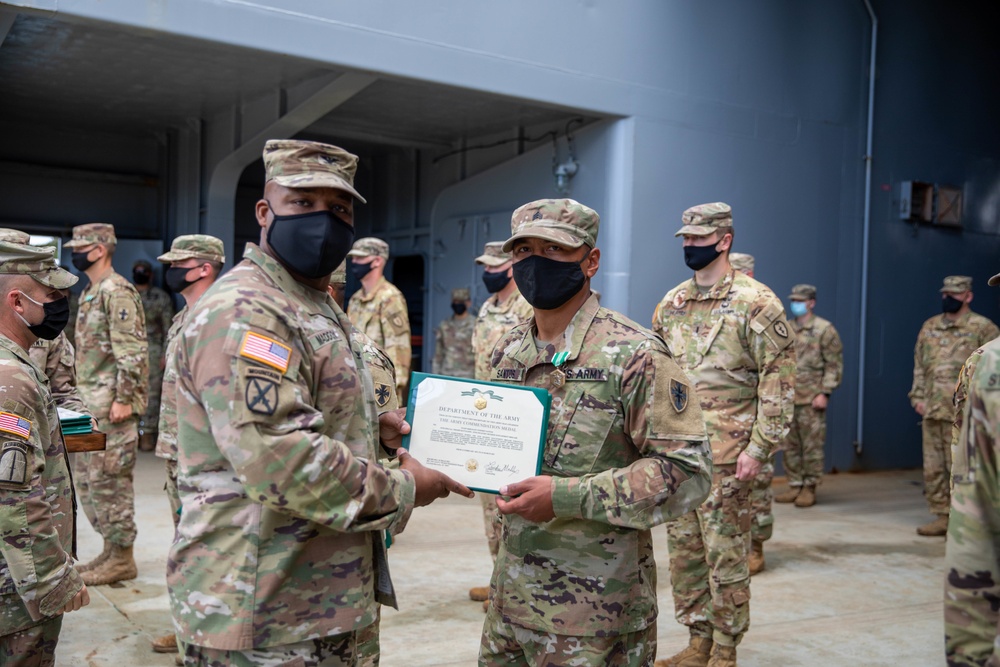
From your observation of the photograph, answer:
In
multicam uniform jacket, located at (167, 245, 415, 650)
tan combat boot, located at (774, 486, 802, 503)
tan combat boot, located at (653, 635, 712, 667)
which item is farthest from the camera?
tan combat boot, located at (774, 486, 802, 503)

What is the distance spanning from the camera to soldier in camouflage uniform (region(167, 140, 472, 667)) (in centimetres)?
186

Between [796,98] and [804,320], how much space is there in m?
2.40

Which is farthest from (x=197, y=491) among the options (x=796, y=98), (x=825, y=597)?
(x=796, y=98)

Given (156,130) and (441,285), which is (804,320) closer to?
(441,285)

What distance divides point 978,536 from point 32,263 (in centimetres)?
278

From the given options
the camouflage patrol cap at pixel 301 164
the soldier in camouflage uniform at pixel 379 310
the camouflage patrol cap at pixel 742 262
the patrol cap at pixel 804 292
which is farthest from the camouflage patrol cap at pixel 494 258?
the camouflage patrol cap at pixel 301 164

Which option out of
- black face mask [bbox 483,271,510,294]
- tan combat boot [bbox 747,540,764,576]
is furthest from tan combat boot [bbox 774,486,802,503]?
black face mask [bbox 483,271,510,294]

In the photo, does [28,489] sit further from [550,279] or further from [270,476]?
[550,279]

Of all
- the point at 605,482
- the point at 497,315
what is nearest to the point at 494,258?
the point at 497,315

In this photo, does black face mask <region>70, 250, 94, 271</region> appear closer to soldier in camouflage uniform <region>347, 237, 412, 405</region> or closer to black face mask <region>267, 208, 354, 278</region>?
soldier in camouflage uniform <region>347, 237, 412, 405</region>

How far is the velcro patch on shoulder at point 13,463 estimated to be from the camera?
253cm

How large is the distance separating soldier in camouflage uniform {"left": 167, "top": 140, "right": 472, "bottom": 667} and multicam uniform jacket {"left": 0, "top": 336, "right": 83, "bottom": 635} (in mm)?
781

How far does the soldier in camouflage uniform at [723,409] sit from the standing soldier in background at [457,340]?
242 inches

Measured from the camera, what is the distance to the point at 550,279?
256 centimetres
